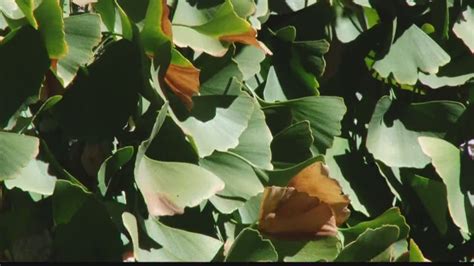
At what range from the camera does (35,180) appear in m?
0.72

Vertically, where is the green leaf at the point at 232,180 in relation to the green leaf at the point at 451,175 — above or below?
above

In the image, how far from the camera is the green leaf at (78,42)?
732 millimetres

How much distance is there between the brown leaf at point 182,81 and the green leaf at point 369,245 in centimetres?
22

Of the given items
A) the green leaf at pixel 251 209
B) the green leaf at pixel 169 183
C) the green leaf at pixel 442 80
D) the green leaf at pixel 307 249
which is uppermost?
the green leaf at pixel 169 183

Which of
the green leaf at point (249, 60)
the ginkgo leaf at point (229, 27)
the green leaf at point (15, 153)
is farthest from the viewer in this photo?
the green leaf at point (249, 60)

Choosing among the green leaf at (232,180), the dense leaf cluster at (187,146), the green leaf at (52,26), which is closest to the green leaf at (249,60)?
the dense leaf cluster at (187,146)

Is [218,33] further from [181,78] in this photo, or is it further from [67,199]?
[67,199]

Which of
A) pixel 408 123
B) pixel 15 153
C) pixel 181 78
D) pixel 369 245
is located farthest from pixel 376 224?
pixel 15 153

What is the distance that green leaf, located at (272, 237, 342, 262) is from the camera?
804 millimetres

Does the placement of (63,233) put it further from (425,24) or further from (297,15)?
(425,24)

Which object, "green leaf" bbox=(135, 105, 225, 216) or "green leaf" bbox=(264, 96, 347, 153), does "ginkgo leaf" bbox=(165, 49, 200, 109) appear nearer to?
"green leaf" bbox=(135, 105, 225, 216)

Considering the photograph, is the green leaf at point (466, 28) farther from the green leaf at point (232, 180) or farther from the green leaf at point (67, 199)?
the green leaf at point (67, 199)

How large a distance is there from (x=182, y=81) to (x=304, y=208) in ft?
0.57

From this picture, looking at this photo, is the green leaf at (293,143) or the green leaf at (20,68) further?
the green leaf at (293,143)
